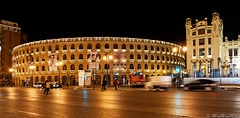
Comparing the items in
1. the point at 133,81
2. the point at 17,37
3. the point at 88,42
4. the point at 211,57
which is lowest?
the point at 133,81

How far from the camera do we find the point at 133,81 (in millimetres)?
40094

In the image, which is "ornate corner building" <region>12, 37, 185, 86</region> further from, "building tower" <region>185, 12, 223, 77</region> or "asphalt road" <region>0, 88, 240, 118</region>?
"asphalt road" <region>0, 88, 240, 118</region>

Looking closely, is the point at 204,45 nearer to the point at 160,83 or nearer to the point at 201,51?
the point at 201,51

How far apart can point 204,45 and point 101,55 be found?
1048 inches

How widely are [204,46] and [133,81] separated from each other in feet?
54.0

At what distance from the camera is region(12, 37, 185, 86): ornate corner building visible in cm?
6041

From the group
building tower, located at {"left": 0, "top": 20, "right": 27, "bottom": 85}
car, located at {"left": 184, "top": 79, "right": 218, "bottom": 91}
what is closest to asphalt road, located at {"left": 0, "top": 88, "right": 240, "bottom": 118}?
car, located at {"left": 184, "top": 79, "right": 218, "bottom": 91}

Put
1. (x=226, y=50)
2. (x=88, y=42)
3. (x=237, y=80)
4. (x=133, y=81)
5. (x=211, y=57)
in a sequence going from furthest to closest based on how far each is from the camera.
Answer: (x=88, y=42)
(x=226, y=50)
(x=211, y=57)
(x=133, y=81)
(x=237, y=80)

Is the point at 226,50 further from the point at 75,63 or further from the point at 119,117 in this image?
the point at 119,117

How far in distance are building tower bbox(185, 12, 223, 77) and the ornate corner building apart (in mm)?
18456

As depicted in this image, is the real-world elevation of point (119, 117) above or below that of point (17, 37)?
below

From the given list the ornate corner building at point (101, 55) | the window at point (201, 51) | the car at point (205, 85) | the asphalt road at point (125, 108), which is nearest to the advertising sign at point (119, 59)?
the ornate corner building at point (101, 55)

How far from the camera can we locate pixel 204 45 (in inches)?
1764

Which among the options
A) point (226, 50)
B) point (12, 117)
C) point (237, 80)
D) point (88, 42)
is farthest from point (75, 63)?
point (12, 117)
